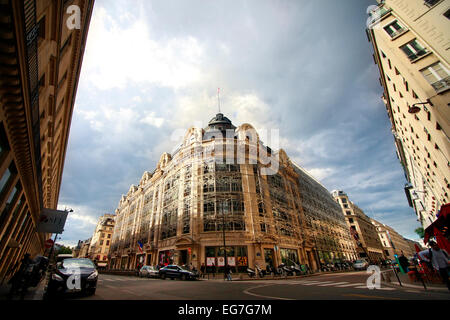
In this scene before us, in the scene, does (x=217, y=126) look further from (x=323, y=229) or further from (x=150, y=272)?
(x=323, y=229)

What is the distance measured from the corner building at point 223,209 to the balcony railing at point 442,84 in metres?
23.5

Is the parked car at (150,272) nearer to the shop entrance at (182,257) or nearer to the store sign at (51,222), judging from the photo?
the shop entrance at (182,257)

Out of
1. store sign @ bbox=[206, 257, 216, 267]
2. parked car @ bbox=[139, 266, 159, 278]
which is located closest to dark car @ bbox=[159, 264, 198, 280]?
parked car @ bbox=[139, 266, 159, 278]

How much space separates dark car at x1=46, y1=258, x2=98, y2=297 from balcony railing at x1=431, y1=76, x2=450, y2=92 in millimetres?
22265

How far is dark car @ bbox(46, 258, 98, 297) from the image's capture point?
6742mm

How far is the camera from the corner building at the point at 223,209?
2736 cm

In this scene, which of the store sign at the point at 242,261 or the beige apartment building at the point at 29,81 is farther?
the store sign at the point at 242,261

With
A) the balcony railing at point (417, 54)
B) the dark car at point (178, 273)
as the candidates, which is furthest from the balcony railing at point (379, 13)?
the dark car at point (178, 273)

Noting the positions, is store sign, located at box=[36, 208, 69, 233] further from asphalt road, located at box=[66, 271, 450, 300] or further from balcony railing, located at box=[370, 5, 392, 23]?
Result: balcony railing, located at box=[370, 5, 392, 23]

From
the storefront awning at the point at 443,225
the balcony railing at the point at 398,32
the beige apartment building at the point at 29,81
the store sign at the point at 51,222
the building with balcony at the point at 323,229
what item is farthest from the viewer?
the building with balcony at the point at 323,229

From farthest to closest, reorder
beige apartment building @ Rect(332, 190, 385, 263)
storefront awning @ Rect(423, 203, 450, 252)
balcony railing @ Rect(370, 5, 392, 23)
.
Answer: beige apartment building @ Rect(332, 190, 385, 263) → balcony railing @ Rect(370, 5, 392, 23) → storefront awning @ Rect(423, 203, 450, 252)

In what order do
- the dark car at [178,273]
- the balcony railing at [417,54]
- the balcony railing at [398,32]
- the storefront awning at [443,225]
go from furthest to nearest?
the dark car at [178,273] < the balcony railing at [398,32] < the balcony railing at [417,54] < the storefront awning at [443,225]
